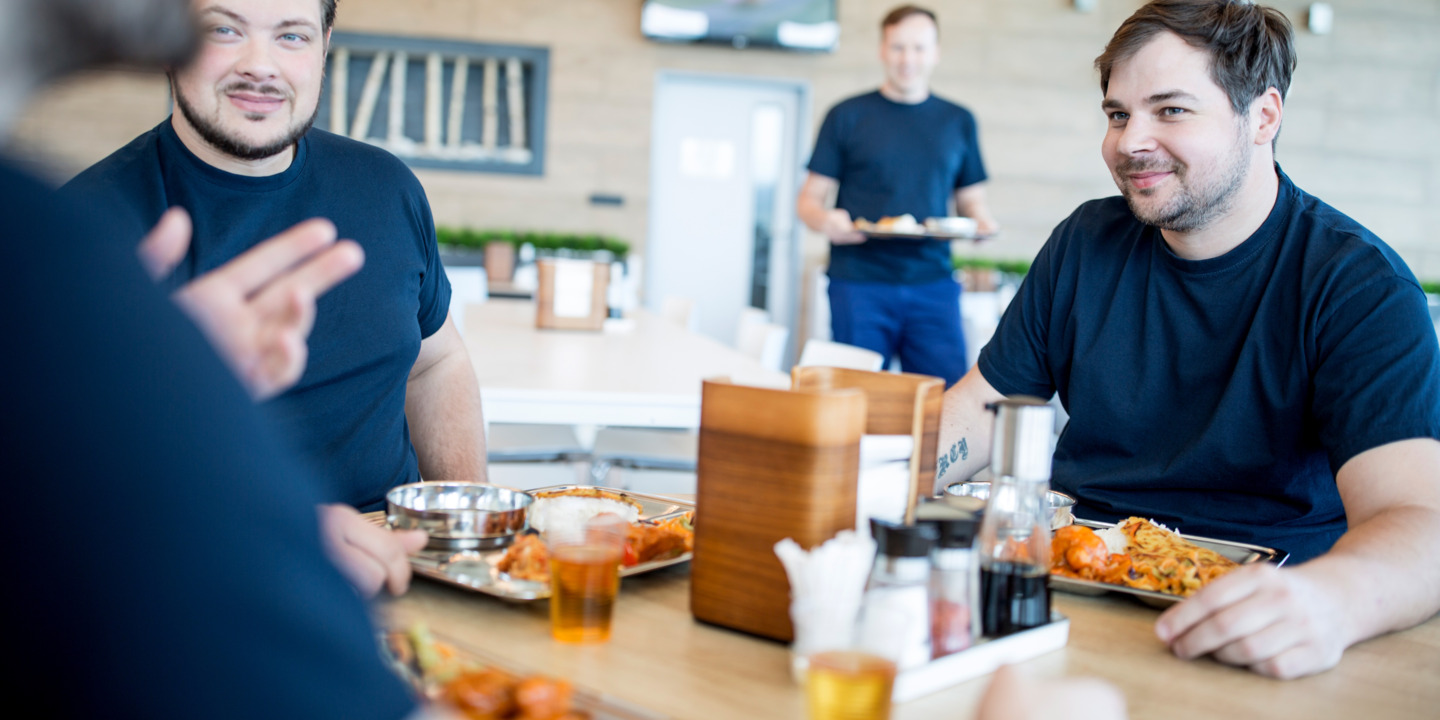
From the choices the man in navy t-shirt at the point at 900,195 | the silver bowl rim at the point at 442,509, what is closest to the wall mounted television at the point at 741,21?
the man in navy t-shirt at the point at 900,195

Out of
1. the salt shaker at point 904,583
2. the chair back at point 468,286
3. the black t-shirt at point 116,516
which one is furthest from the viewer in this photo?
the chair back at point 468,286

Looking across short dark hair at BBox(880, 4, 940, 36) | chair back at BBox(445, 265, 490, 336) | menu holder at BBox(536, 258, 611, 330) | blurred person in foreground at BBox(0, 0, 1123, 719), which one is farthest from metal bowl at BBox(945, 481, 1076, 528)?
chair back at BBox(445, 265, 490, 336)

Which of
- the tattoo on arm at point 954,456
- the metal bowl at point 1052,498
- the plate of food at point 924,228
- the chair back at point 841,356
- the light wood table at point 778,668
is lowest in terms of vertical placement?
the light wood table at point 778,668

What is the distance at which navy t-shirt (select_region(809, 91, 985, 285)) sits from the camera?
4082mm

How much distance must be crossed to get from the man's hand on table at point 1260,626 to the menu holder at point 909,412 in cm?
26

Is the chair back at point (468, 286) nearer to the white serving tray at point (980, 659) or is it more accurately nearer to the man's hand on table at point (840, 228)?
the man's hand on table at point (840, 228)

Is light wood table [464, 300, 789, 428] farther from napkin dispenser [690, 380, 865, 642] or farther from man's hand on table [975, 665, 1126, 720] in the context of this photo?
man's hand on table [975, 665, 1126, 720]

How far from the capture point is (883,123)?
13.5ft

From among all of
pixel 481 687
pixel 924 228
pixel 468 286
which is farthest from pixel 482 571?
pixel 468 286

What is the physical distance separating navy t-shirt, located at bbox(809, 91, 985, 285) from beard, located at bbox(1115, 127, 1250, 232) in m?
2.44

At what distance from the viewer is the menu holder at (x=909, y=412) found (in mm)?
981

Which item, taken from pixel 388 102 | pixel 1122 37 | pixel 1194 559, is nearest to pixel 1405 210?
pixel 388 102

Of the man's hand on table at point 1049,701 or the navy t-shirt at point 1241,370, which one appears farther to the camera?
the navy t-shirt at point 1241,370

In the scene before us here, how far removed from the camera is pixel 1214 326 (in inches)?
62.8
